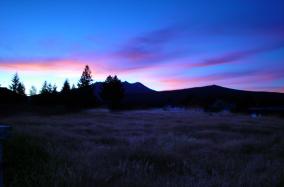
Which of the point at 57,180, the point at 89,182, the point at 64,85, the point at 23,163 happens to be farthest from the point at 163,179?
the point at 64,85

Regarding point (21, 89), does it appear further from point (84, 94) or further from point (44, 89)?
point (84, 94)

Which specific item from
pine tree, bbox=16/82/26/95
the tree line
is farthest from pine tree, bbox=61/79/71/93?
pine tree, bbox=16/82/26/95

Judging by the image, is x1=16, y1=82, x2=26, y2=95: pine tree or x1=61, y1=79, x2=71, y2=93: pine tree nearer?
x1=61, y1=79, x2=71, y2=93: pine tree

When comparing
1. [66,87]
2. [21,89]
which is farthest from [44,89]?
[66,87]

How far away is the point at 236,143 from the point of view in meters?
11.4

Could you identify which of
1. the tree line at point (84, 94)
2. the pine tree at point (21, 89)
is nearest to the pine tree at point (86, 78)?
the tree line at point (84, 94)

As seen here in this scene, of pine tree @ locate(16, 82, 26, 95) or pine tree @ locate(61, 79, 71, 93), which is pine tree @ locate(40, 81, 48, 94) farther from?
pine tree @ locate(16, 82, 26, 95)

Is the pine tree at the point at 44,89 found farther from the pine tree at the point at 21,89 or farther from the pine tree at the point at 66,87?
the pine tree at the point at 21,89

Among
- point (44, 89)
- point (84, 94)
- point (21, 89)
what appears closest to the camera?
point (84, 94)

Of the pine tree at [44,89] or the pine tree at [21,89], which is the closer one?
the pine tree at [44,89]

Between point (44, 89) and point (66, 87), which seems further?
point (44, 89)

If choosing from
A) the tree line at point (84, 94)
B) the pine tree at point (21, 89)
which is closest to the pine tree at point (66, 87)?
the tree line at point (84, 94)

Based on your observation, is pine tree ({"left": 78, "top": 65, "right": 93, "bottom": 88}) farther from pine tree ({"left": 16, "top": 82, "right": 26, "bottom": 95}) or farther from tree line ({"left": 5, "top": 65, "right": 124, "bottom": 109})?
pine tree ({"left": 16, "top": 82, "right": 26, "bottom": 95})

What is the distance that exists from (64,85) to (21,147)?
6555 cm
